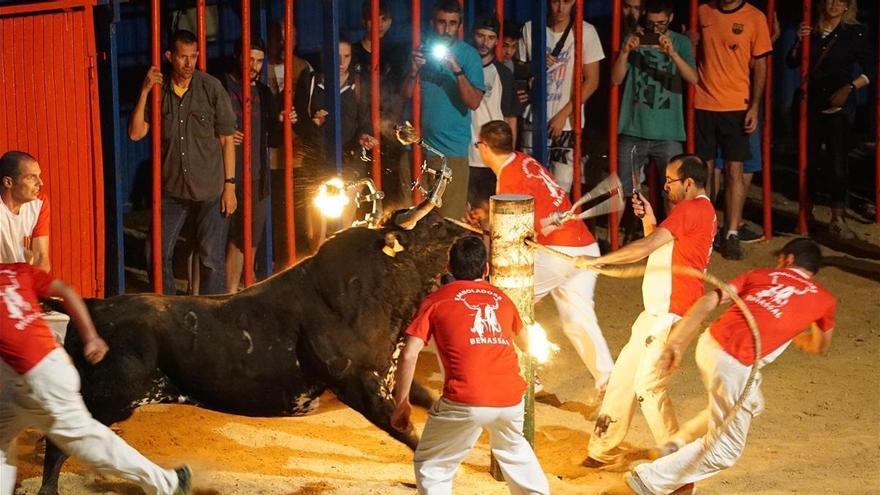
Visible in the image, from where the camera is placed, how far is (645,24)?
12359 mm

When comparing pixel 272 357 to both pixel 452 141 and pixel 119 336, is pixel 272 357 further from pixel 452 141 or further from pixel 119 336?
pixel 452 141

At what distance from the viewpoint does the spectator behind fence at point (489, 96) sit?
1172 centimetres

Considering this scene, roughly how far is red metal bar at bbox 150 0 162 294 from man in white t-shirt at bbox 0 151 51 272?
5.21 ft

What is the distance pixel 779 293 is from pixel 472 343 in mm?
1785

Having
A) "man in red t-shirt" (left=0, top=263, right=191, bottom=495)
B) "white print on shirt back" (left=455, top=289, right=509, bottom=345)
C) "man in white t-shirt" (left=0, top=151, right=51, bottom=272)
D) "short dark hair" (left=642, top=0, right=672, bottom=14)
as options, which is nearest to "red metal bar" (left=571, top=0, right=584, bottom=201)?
"short dark hair" (left=642, top=0, right=672, bottom=14)

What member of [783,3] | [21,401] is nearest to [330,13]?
[21,401]

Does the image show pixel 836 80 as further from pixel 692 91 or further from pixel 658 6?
pixel 658 6

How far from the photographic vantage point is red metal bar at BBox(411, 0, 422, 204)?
36.5 ft

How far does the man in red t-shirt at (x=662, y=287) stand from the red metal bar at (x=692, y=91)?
4295 millimetres

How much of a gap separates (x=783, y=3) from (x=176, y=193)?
7.47 m

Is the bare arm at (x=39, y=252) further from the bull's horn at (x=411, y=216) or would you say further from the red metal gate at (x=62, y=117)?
the bull's horn at (x=411, y=216)

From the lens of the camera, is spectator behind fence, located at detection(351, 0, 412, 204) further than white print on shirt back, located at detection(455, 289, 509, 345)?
Yes

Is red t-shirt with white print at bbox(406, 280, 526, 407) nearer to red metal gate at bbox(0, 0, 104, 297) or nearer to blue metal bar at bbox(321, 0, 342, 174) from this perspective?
blue metal bar at bbox(321, 0, 342, 174)

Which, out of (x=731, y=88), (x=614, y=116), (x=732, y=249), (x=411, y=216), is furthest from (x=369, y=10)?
(x=732, y=249)
